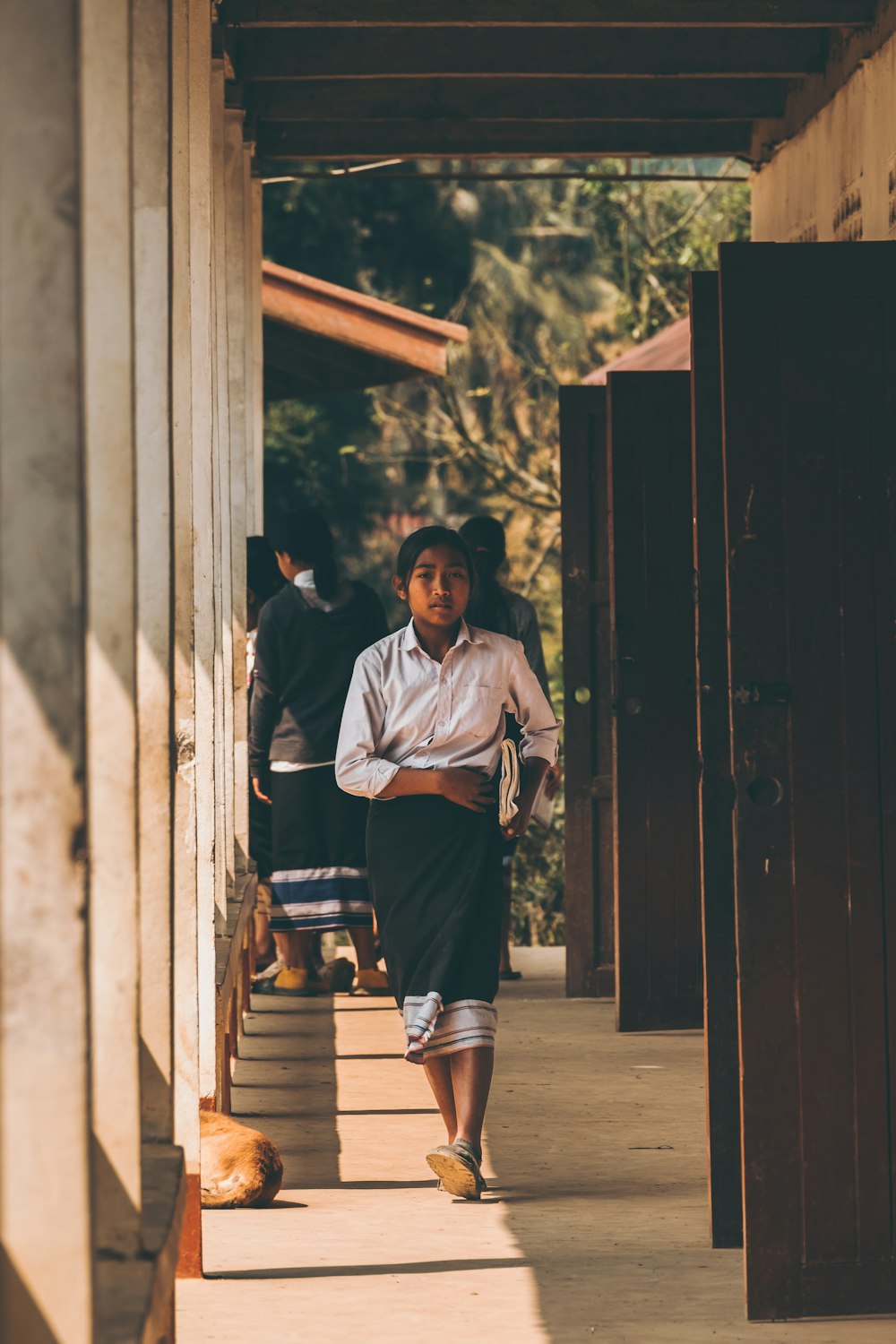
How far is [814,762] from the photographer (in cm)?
402

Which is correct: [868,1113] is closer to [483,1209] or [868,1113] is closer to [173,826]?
[483,1209]

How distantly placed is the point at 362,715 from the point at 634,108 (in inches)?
148

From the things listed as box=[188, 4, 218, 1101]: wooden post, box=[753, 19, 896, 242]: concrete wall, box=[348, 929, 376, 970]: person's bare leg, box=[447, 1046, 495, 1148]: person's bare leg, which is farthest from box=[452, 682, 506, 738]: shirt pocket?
box=[348, 929, 376, 970]: person's bare leg

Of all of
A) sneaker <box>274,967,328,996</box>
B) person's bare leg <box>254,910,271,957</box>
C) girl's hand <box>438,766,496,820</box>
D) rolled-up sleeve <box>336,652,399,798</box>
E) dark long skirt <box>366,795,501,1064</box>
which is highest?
rolled-up sleeve <box>336,652,399,798</box>

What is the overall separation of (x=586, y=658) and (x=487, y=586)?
598 millimetres

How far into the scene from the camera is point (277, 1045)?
722cm

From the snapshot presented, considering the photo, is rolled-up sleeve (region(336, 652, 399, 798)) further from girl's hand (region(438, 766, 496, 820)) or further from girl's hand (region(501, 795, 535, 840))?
girl's hand (region(501, 795, 535, 840))

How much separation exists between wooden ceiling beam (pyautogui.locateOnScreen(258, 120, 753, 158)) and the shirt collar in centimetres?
361

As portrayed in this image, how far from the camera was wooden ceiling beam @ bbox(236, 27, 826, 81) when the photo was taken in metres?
6.97

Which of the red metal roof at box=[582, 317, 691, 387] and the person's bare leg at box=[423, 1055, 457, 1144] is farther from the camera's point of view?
the red metal roof at box=[582, 317, 691, 387]

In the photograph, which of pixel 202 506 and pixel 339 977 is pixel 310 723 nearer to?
pixel 339 977

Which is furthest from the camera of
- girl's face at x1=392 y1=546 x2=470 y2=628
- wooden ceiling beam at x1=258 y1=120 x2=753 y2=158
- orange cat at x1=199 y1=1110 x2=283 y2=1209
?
wooden ceiling beam at x1=258 y1=120 x2=753 y2=158

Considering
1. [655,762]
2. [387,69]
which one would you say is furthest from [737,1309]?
[387,69]

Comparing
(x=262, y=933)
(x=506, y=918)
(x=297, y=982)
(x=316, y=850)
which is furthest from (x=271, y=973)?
(x=506, y=918)
